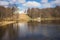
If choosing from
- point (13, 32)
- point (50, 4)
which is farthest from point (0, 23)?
point (50, 4)

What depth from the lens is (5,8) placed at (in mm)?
2400

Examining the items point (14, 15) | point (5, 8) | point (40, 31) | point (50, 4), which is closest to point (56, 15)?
point (50, 4)

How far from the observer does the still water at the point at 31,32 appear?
2293mm

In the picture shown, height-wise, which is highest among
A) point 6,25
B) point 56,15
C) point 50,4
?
point 50,4

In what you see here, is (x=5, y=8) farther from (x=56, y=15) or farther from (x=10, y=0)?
(x=56, y=15)

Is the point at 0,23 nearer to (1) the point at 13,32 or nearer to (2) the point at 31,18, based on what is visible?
(1) the point at 13,32

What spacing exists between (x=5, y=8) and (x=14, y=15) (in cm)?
19

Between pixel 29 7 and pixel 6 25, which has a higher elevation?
pixel 29 7

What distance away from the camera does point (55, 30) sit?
232cm

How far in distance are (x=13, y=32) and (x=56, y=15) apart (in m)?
0.77

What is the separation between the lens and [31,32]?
2.34m

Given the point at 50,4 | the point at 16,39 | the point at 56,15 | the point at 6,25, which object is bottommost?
the point at 16,39

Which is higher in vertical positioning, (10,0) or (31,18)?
(10,0)

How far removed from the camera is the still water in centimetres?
229
